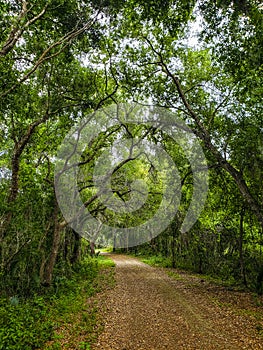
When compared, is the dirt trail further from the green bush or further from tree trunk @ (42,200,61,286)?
tree trunk @ (42,200,61,286)

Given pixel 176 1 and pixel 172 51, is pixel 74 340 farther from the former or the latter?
pixel 172 51

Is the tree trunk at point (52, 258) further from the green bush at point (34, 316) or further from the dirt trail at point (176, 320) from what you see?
the dirt trail at point (176, 320)

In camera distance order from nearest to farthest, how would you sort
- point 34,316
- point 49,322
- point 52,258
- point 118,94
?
point 49,322, point 34,316, point 52,258, point 118,94

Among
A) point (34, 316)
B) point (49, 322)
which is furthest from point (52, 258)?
point (49, 322)

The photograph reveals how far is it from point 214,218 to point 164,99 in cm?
731

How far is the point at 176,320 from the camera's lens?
25.1ft

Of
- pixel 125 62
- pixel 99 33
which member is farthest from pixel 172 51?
pixel 99 33

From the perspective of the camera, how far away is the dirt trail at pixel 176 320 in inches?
240

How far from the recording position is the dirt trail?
609 centimetres

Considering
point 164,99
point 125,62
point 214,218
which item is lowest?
point 214,218

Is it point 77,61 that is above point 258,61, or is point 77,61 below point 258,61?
above

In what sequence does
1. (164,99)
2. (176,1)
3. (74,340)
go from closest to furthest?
(74,340) < (176,1) < (164,99)

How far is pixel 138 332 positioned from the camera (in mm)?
6824

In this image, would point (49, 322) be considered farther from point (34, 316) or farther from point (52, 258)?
point (52, 258)
